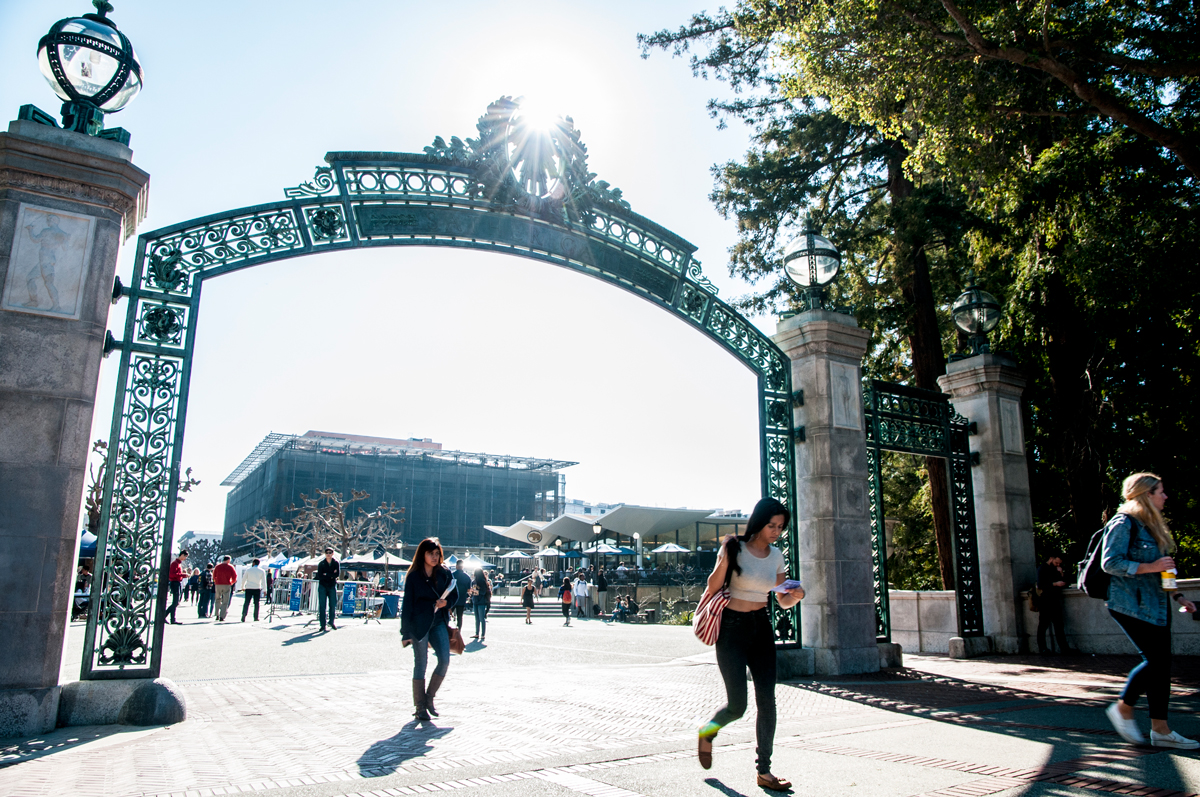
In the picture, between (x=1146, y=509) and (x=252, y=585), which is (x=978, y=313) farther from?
(x=252, y=585)

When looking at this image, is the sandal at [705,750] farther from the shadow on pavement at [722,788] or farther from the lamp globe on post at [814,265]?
the lamp globe on post at [814,265]

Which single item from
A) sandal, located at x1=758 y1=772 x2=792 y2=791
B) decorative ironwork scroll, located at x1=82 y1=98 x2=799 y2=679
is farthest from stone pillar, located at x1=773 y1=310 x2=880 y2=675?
sandal, located at x1=758 y1=772 x2=792 y2=791

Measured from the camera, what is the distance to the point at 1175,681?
8125 millimetres

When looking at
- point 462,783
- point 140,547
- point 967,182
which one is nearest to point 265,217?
point 140,547

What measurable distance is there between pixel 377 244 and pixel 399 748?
5.64m

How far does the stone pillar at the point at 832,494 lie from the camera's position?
9.66m

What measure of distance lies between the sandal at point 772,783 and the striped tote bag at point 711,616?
70 centimetres

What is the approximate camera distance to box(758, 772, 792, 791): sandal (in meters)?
4.09

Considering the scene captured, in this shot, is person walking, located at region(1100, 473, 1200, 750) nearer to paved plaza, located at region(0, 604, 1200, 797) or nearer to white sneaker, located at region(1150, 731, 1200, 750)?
white sneaker, located at region(1150, 731, 1200, 750)

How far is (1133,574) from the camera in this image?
4.83 metres

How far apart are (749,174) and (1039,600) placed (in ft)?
32.0

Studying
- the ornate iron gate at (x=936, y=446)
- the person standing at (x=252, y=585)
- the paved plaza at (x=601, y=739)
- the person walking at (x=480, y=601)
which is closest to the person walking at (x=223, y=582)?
the person standing at (x=252, y=585)

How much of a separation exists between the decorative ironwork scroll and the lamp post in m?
1.11

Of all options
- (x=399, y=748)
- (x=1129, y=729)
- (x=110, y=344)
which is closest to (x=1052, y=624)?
(x=1129, y=729)
